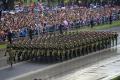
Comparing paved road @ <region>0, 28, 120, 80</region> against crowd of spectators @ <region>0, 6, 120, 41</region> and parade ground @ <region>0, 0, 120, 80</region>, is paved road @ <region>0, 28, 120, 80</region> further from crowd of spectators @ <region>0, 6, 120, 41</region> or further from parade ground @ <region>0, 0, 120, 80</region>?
crowd of spectators @ <region>0, 6, 120, 41</region>

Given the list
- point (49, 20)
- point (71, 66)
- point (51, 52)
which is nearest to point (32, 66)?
point (51, 52)

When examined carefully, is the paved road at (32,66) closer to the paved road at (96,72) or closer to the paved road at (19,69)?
the paved road at (19,69)

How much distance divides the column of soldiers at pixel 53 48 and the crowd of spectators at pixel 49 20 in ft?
20.4

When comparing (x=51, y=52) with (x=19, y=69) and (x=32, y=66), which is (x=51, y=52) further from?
(x=19, y=69)

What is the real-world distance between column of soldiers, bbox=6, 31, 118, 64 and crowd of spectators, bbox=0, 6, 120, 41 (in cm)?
622

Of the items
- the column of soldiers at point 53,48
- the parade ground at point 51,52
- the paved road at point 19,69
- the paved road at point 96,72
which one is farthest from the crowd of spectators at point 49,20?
the paved road at point 96,72

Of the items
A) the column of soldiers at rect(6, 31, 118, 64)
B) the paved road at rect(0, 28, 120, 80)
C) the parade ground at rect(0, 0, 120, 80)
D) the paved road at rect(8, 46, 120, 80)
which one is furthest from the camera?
the column of soldiers at rect(6, 31, 118, 64)

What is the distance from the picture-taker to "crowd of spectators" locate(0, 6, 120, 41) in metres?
34.3

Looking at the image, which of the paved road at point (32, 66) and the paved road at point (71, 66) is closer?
the paved road at point (71, 66)

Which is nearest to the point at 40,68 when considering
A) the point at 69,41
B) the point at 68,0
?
the point at 69,41

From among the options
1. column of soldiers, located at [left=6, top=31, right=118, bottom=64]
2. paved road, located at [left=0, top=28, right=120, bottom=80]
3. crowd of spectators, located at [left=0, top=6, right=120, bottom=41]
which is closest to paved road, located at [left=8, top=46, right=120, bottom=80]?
paved road, located at [left=0, top=28, right=120, bottom=80]

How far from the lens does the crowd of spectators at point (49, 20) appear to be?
3428 cm

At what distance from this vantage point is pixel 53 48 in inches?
991

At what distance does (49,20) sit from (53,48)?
14542mm
